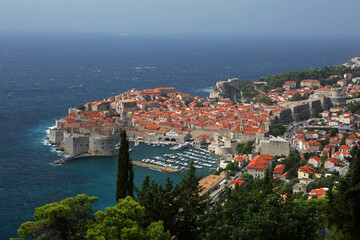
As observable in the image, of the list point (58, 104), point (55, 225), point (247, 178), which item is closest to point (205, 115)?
point (247, 178)

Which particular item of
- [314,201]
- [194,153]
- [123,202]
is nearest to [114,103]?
[194,153]

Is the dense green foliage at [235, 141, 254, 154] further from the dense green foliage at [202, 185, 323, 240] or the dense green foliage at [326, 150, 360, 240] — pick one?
the dense green foliage at [202, 185, 323, 240]

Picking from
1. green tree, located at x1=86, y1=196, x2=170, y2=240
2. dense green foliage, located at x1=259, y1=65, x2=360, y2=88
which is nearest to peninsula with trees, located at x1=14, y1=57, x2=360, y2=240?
green tree, located at x1=86, y1=196, x2=170, y2=240

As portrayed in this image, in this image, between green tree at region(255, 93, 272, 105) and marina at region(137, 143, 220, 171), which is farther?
green tree at region(255, 93, 272, 105)

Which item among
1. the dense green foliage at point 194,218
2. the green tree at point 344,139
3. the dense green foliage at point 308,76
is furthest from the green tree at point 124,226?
the dense green foliage at point 308,76

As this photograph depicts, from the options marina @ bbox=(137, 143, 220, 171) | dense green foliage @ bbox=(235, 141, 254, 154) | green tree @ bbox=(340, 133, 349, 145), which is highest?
green tree @ bbox=(340, 133, 349, 145)
